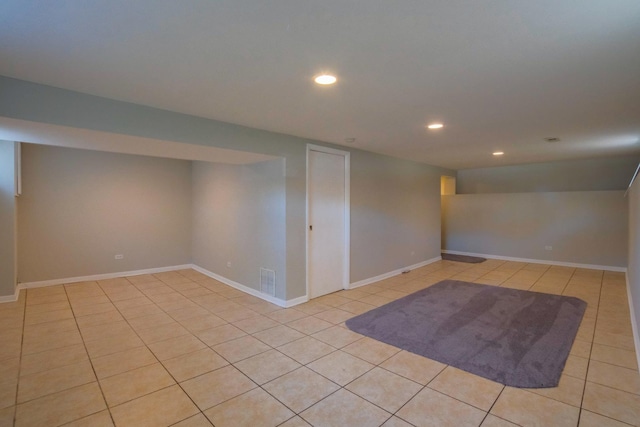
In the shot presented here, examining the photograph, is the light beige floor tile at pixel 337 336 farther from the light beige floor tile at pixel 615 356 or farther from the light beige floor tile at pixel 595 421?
the light beige floor tile at pixel 615 356

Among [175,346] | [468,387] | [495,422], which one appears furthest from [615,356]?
[175,346]

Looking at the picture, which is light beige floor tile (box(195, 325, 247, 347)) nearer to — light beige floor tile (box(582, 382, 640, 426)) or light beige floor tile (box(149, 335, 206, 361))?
light beige floor tile (box(149, 335, 206, 361))

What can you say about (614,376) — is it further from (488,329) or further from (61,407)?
(61,407)

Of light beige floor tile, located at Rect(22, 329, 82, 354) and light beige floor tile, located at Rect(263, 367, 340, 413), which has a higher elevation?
light beige floor tile, located at Rect(22, 329, 82, 354)

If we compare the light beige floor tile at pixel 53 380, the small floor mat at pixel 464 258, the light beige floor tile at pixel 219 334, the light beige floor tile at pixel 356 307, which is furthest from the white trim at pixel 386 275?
the light beige floor tile at pixel 53 380

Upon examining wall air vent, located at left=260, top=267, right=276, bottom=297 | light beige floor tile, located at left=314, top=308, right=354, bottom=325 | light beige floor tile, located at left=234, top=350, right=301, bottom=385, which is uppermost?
wall air vent, located at left=260, top=267, right=276, bottom=297

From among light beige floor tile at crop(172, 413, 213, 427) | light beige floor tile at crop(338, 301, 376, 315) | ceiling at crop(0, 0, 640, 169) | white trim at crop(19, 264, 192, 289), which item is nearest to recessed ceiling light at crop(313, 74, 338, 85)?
ceiling at crop(0, 0, 640, 169)

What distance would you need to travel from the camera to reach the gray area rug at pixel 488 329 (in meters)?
2.65

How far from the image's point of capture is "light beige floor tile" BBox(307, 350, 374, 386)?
2488 mm

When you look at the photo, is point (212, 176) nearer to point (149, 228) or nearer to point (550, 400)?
point (149, 228)

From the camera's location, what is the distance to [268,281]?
14.5ft

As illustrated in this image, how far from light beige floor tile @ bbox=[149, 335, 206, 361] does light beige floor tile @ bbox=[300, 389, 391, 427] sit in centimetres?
146

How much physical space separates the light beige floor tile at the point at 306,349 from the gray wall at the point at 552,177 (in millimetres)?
7170

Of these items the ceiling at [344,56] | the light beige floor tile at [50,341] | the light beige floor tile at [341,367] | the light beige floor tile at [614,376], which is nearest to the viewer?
the ceiling at [344,56]
